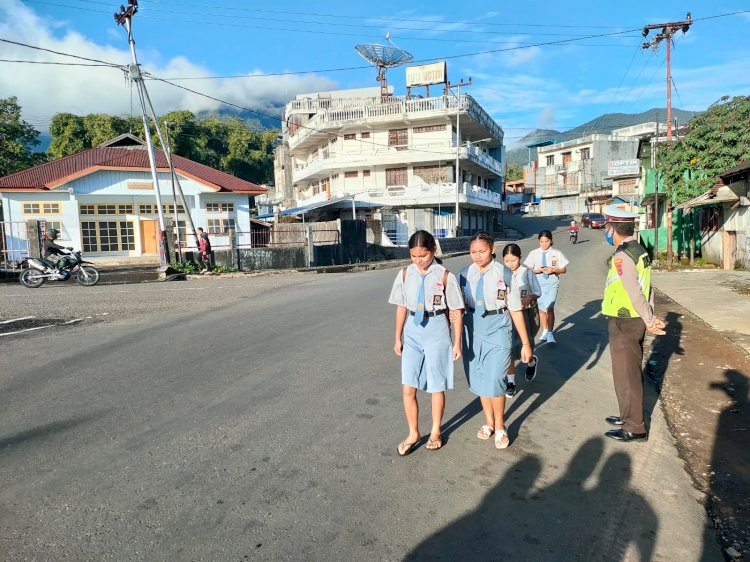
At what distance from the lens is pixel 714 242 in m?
18.7

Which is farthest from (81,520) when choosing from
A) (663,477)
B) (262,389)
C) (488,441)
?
(663,477)

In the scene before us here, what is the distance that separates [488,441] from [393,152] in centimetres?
3783

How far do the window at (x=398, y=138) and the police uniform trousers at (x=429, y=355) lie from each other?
124 ft

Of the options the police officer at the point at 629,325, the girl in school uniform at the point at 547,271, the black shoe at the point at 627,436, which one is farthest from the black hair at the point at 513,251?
the black shoe at the point at 627,436

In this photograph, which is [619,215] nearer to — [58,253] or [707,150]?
[58,253]

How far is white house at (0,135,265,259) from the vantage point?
23062 millimetres

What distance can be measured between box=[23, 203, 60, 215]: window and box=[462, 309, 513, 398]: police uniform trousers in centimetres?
2523

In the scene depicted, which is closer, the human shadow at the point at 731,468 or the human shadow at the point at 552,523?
the human shadow at the point at 552,523

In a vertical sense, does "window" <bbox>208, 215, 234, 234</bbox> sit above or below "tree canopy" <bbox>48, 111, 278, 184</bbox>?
below

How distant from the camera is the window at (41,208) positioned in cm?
2305

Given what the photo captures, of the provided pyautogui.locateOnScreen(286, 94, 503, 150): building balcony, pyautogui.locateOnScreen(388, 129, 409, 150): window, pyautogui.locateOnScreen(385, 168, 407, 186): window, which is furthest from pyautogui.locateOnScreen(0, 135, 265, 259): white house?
pyautogui.locateOnScreen(388, 129, 409, 150): window

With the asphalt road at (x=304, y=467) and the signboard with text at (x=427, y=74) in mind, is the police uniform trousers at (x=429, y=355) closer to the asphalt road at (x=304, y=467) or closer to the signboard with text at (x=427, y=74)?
the asphalt road at (x=304, y=467)

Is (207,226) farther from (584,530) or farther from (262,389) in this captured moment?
(584,530)

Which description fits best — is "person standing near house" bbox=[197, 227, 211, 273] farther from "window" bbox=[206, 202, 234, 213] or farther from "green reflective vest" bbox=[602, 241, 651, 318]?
"green reflective vest" bbox=[602, 241, 651, 318]
